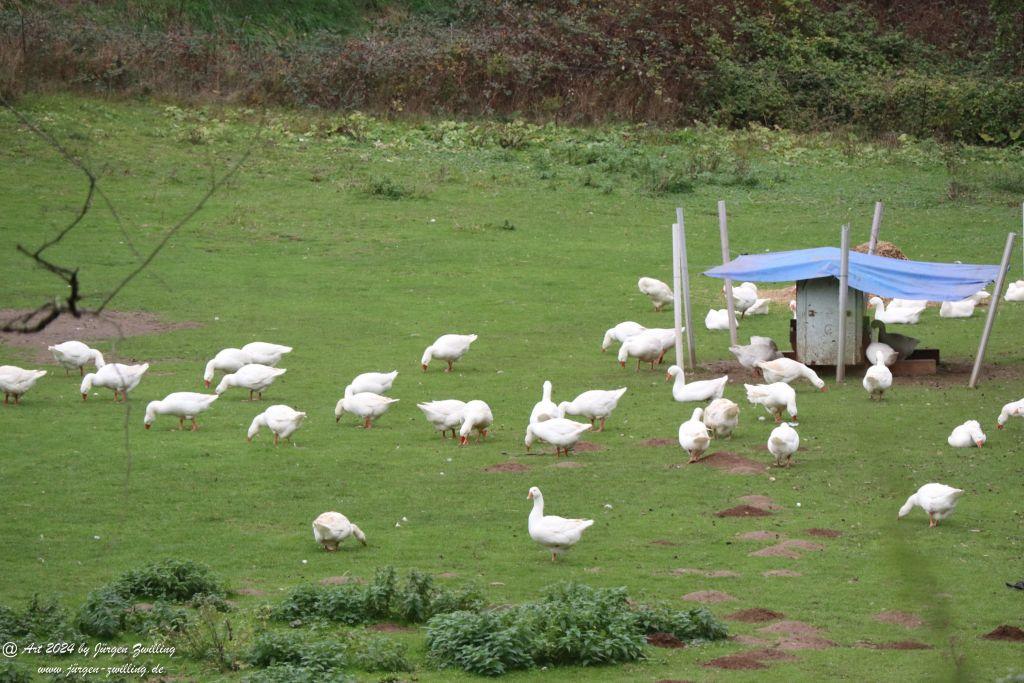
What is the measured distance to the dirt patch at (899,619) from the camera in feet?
33.0

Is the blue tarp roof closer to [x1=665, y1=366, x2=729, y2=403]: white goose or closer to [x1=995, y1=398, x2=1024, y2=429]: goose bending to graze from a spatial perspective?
[x1=665, y1=366, x2=729, y2=403]: white goose

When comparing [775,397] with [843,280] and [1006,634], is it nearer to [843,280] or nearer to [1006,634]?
[843,280]

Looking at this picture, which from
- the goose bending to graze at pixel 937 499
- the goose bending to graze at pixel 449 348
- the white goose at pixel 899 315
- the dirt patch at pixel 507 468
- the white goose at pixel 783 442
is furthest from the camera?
the white goose at pixel 899 315

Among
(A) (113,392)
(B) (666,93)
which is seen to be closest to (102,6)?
(B) (666,93)

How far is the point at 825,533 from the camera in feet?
41.4

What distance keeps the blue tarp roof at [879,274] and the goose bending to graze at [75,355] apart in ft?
29.6

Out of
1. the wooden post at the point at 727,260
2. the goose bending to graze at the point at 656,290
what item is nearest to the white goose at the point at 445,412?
the wooden post at the point at 727,260

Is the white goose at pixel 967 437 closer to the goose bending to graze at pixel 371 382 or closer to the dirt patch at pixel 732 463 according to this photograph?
the dirt patch at pixel 732 463

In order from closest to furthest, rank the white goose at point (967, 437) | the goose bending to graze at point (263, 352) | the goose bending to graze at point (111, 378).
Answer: the white goose at point (967, 437) < the goose bending to graze at point (111, 378) < the goose bending to graze at point (263, 352)

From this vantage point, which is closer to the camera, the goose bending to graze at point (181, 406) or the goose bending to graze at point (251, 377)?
the goose bending to graze at point (181, 406)

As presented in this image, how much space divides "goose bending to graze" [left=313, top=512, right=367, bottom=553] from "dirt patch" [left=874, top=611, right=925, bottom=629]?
4.55 meters

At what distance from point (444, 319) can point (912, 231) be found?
1340 cm

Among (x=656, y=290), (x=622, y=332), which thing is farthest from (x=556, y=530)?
(x=656, y=290)

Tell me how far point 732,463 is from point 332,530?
207 inches
